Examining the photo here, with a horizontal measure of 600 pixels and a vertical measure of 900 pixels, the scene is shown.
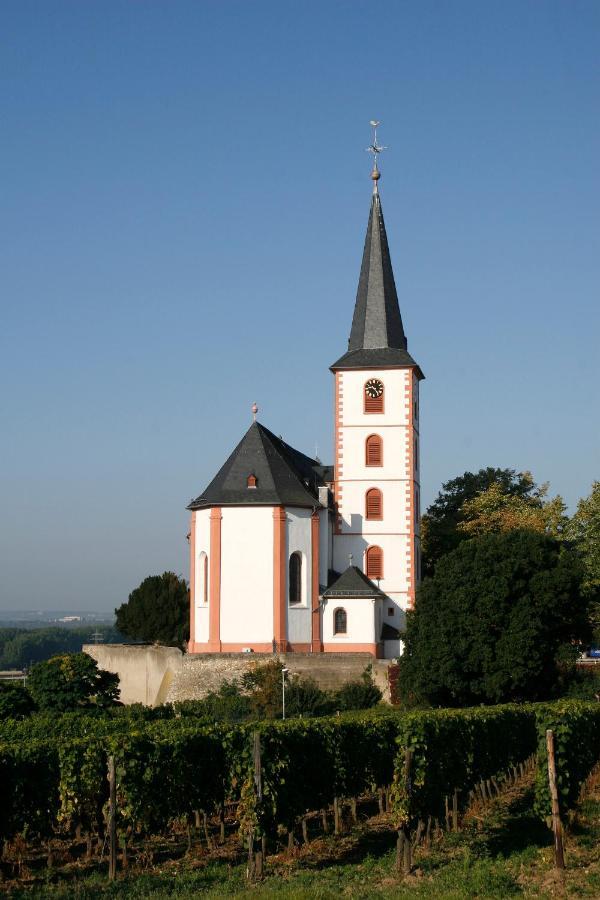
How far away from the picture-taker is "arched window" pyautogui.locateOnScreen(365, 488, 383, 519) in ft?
178

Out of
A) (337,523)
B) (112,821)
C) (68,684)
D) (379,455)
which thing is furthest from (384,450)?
(112,821)

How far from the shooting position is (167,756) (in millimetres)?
21516

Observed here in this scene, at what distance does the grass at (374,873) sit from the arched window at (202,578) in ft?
96.9

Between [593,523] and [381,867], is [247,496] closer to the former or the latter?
[593,523]

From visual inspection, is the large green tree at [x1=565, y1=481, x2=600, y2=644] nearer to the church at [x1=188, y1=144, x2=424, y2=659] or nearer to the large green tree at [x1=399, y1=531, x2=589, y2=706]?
the large green tree at [x1=399, y1=531, x2=589, y2=706]

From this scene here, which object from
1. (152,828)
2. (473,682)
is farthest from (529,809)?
(473,682)

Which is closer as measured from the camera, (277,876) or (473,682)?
(277,876)

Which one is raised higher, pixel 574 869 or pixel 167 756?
pixel 167 756

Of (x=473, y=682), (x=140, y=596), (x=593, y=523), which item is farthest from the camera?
(x=140, y=596)

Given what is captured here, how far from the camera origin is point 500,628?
1639 inches

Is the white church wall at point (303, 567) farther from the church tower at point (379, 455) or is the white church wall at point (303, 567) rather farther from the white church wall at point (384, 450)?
the white church wall at point (384, 450)

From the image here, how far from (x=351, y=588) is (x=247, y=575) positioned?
15.5 ft

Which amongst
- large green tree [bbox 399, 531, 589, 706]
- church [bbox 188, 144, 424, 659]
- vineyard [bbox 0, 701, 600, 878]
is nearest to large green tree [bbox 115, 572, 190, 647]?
church [bbox 188, 144, 424, 659]

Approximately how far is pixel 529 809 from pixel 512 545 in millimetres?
18999
